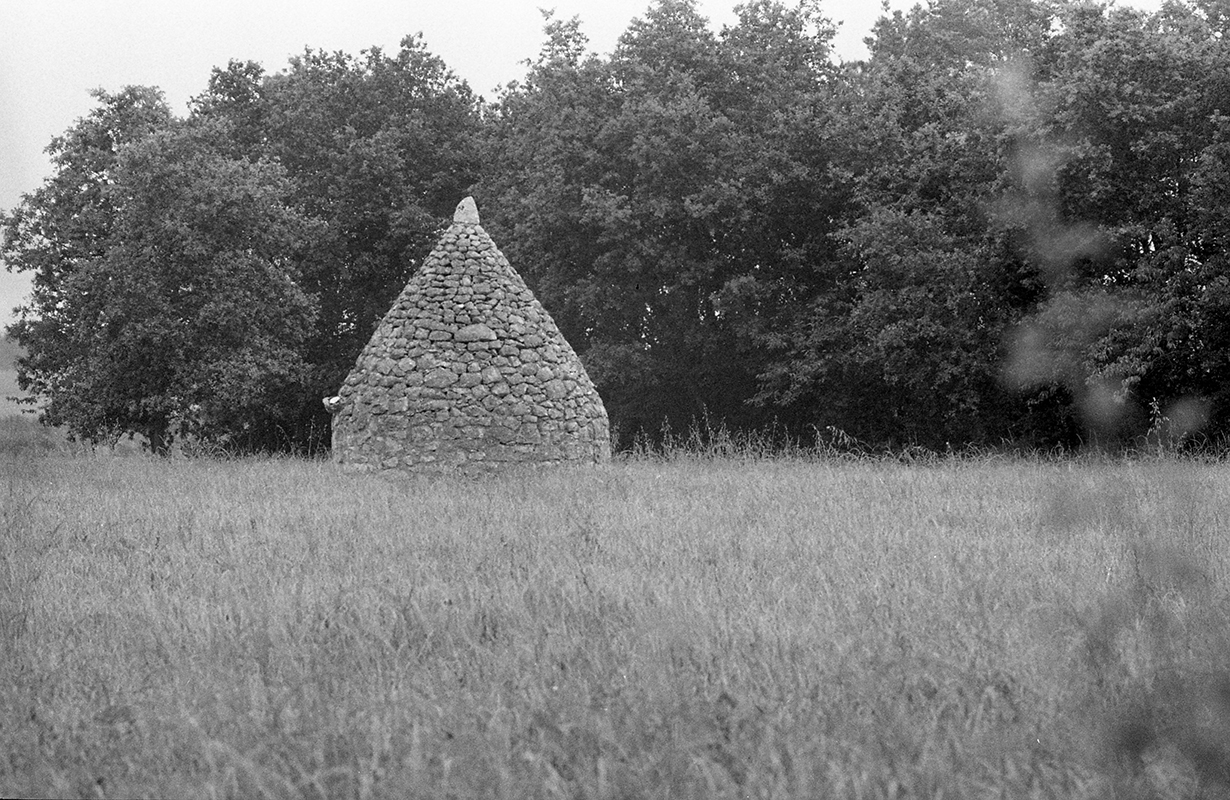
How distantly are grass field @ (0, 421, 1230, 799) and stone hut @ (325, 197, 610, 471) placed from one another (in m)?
5.45

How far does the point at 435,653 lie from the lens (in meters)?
5.45

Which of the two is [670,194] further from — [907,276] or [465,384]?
[465,384]

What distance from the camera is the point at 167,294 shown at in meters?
26.0

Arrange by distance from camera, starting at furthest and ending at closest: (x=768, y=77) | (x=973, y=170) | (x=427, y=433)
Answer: (x=768, y=77)
(x=973, y=170)
(x=427, y=433)

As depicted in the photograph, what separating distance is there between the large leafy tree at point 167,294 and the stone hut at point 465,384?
379 inches

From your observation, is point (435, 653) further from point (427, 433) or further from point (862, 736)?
point (427, 433)

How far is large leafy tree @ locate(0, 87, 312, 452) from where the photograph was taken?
25.3 meters

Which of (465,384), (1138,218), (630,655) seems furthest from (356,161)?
(630,655)

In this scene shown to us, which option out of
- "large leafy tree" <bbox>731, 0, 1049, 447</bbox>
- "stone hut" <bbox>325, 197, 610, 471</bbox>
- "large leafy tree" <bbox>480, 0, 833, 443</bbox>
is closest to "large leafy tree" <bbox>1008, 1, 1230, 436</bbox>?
"large leafy tree" <bbox>731, 0, 1049, 447</bbox>

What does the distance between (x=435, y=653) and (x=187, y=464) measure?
1425 cm

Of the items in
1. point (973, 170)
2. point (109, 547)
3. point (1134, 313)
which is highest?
point (973, 170)

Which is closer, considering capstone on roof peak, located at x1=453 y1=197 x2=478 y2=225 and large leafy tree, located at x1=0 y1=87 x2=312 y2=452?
capstone on roof peak, located at x1=453 y1=197 x2=478 y2=225

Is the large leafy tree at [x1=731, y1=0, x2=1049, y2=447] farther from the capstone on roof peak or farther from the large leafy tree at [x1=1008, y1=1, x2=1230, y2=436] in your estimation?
the capstone on roof peak

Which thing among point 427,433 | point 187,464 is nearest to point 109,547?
point 427,433
